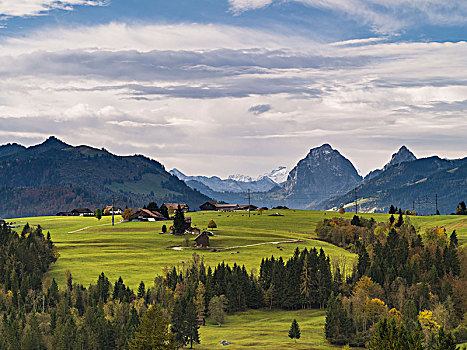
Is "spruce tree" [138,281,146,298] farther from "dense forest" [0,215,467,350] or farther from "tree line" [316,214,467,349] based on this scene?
"tree line" [316,214,467,349]

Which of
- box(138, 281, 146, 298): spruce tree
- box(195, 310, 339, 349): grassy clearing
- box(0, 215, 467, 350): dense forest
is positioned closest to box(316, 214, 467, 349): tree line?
box(0, 215, 467, 350): dense forest

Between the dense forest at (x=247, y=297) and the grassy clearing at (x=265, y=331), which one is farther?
the dense forest at (x=247, y=297)

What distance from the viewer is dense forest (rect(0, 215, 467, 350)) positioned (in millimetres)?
128500

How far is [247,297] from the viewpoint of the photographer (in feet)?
540

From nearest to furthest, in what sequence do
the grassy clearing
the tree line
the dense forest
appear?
the grassy clearing < the tree line < the dense forest

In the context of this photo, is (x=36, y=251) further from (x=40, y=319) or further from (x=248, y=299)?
(x=248, y=299)

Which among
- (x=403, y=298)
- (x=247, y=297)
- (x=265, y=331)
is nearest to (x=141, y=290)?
(x=247, y=297)

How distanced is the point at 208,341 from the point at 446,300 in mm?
73897

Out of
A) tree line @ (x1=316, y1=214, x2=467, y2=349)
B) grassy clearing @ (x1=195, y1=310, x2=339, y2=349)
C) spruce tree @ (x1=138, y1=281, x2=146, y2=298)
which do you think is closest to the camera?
grassy clearing @ (x1=195, y1=310, x2=339, y2=349)

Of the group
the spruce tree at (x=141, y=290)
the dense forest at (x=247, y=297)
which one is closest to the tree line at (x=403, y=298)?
the dense forest at (x=247, y=297)

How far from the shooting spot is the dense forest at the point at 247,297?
128m

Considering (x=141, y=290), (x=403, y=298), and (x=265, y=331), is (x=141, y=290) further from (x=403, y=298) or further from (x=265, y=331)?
(x=403, y=298)

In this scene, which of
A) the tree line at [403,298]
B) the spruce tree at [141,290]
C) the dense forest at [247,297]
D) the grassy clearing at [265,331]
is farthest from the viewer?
the spruce tree at [141,290]

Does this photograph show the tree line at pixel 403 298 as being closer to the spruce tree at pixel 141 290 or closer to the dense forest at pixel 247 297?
the dense forest at pixel 247 297
